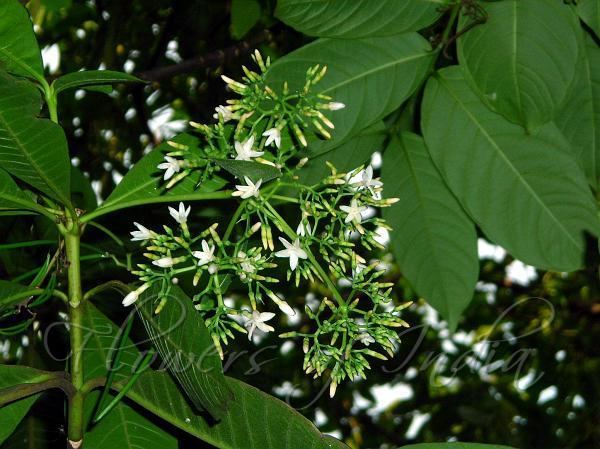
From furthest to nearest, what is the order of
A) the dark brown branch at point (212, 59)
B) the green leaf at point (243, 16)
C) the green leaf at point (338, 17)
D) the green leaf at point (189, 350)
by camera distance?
the dark brown branch at point (212, 59), the green leaf at point (243, 16), the green leaf at point (338, 17), the green leaf at point (189, 350)

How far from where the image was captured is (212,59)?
7.70ft

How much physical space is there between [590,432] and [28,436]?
2.71m

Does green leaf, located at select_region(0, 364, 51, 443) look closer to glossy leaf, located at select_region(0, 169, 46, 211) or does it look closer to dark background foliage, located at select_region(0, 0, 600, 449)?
glossy leaf, located at select_region(0, 169, 46, 211)

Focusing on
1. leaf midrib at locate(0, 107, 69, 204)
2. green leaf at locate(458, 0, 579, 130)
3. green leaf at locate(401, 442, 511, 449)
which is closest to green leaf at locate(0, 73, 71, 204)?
leaf midrib at locate(0, 107, 69, 204)

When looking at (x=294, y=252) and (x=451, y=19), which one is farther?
(x=451, y=19)

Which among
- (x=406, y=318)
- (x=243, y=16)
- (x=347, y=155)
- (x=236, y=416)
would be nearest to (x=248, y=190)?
(x=236, y=416)

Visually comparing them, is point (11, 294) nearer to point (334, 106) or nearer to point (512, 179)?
point (334, 106)

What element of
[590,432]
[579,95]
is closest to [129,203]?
[579,95]

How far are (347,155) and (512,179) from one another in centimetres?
27

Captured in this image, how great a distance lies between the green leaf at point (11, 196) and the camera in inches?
42.5

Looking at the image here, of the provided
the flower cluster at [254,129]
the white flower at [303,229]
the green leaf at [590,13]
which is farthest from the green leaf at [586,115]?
the white flower at [303,229]

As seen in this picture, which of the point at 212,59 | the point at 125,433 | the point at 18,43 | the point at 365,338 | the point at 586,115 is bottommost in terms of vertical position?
the point at 212,59

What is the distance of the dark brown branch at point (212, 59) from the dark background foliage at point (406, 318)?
14 centimetres

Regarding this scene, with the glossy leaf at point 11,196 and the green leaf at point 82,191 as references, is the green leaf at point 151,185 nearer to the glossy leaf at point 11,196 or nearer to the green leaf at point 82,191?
the glossy leaf at point 11,196
